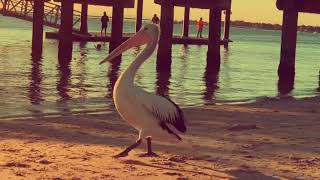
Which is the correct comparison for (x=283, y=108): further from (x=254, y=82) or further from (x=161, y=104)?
(x=254, y=82)

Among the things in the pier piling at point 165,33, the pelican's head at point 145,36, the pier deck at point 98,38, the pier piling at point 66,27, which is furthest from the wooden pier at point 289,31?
the pier deck at point 98,38

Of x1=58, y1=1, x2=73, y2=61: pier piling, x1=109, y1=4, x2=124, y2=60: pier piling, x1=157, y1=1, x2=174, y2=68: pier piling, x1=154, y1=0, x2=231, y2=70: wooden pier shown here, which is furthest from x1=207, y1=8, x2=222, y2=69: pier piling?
x1=58, y1=1, x2=73, y2=61: pier piling

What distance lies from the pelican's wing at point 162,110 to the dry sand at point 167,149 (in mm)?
408

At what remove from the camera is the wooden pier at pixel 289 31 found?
19156 millimetres

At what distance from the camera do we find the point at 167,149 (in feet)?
23.9

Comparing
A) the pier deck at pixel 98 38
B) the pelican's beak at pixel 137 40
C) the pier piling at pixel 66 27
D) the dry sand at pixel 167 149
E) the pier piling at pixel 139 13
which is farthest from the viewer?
the pier piling at pixel 139 13

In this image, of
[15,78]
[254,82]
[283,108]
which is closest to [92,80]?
[15,78]

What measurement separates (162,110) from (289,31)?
14.0m

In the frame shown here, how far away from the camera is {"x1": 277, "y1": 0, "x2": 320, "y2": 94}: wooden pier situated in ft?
62.8

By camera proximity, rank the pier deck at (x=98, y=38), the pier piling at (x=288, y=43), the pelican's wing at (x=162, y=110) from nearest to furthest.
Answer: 1. the pelican's wing at (x=162, y=110)
2. the pier piling at (x=288, y=43)
3. the pier deck at (x=98, y=38)

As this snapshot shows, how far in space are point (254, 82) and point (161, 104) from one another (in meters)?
13.8

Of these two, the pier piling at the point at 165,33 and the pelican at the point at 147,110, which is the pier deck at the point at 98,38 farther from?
the pelican at the point at 147,110

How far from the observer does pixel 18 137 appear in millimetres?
7863

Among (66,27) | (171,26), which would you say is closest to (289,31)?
(171,26)
